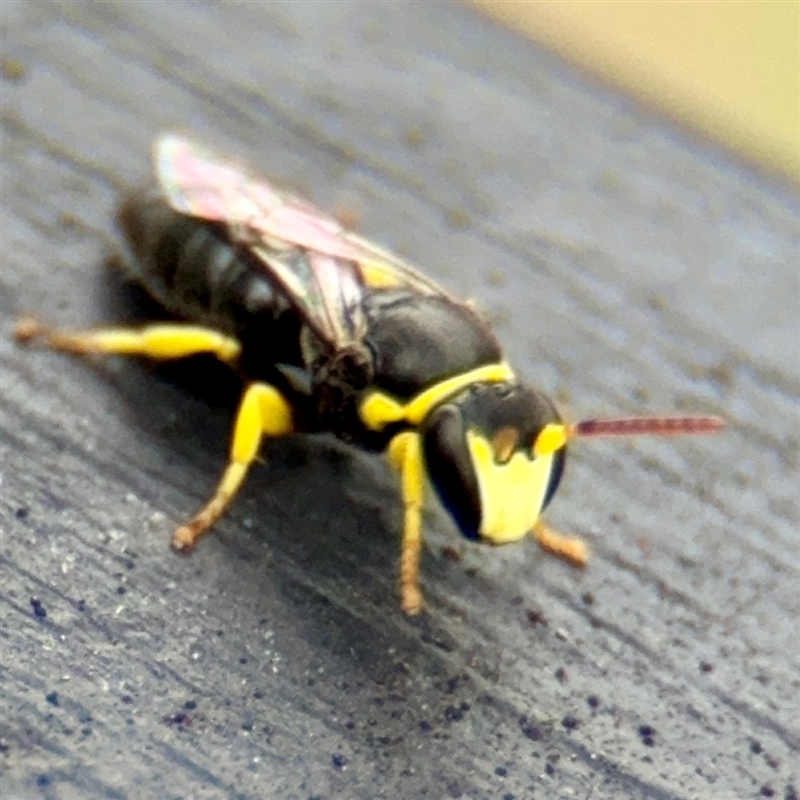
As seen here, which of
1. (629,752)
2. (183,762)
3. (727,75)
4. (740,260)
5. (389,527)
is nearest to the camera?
(183,762)

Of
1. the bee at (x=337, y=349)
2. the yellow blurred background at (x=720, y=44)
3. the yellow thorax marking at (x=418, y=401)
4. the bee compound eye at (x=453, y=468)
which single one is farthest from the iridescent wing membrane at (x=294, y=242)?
the yellow blurred background at (x=720, y=44)

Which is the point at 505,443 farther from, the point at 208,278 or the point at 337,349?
the point at 208,278

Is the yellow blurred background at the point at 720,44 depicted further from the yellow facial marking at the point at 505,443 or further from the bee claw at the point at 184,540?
the bee claw at the point at 184,540

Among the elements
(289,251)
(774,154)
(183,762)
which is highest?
(774,154)

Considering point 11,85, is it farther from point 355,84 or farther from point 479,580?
point 479,580

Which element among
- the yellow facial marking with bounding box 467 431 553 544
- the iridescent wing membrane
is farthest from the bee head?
the iridescent wing membrane

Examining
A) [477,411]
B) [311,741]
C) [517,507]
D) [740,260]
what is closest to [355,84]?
[740,260]

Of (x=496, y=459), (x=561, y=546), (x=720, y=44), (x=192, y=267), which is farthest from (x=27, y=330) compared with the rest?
(x=720, y=44)
